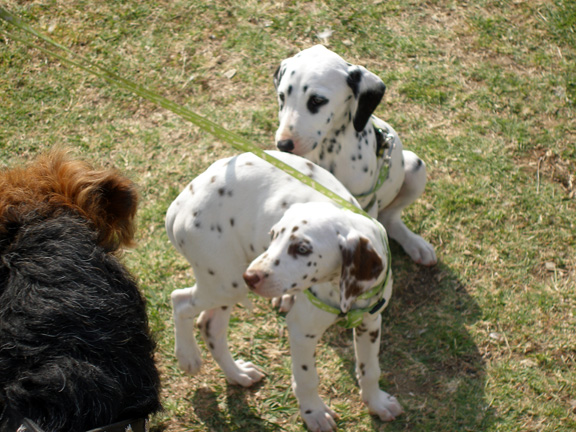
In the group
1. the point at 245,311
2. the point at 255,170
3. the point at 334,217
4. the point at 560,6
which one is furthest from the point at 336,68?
the point at 560,6

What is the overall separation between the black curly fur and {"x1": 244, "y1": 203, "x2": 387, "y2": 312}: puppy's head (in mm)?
649

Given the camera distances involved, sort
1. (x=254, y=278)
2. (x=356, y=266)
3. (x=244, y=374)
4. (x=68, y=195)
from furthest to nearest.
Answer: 1. (x=244, y=374)
2. (x=68, y=195)
3. (x=356, y=266)
4. (x=254, y=278)

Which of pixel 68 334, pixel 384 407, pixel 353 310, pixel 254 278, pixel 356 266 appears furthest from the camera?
pixel 384 407

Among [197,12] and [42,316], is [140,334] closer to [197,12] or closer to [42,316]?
[42,316]

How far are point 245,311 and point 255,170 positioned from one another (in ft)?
5.26

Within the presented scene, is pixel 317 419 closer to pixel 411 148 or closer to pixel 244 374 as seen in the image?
pixel 244 374

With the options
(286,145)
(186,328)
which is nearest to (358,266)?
(286,145)

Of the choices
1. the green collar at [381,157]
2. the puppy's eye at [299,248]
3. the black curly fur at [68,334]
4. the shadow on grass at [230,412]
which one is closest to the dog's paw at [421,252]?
the green collar at [381,157]

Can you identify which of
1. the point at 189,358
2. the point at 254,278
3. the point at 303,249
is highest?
the point at 303,249

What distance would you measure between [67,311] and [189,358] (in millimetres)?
1660

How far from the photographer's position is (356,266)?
2.91 m

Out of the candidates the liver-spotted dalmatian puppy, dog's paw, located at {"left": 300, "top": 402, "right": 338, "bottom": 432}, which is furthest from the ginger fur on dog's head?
dog's paw, located at {"left": 300, "top": 402, "right": 338, "bottom": 432}

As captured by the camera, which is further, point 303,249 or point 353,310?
point 353,310

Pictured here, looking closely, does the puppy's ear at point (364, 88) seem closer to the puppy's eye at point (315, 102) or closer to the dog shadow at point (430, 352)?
the puppy's eye at point (315, 102)
